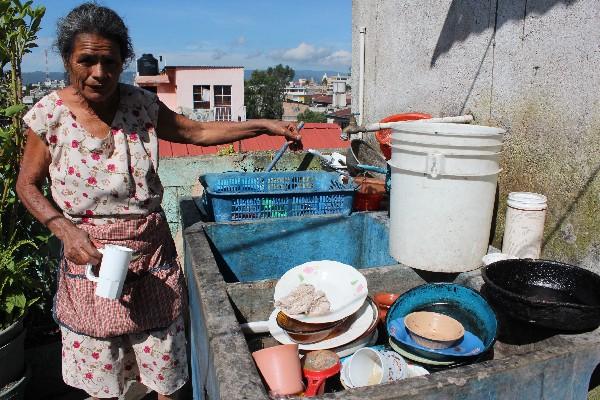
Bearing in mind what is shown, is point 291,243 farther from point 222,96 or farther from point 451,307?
point 222,96

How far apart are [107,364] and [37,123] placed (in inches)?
53.3

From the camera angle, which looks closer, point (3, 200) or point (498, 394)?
point (498, 394)

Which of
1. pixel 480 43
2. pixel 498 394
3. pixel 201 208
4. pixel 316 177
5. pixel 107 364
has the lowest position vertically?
pixel 107 364

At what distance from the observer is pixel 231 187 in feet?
13.9

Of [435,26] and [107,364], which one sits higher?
[435,26]

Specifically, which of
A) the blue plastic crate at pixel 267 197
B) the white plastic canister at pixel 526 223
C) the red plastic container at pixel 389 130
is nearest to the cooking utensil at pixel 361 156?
the red plastic container at pixel 389 130

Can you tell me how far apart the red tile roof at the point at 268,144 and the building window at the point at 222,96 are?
21.9m

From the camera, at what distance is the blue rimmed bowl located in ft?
7.75

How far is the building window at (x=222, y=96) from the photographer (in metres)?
33.7

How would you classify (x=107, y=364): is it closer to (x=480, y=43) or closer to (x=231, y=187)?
(x=231, y=187)

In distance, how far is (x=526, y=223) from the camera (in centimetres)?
280

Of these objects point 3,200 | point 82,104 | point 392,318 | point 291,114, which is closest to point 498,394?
point 392,318

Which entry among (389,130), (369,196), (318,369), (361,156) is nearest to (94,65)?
(318,369)

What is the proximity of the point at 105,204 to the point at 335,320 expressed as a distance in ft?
4.39
